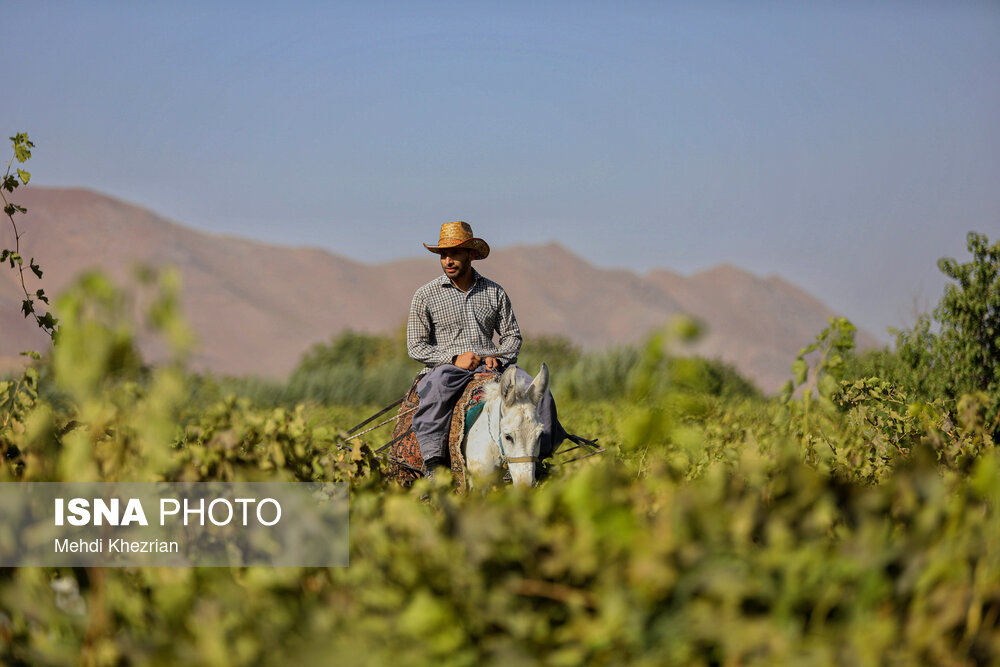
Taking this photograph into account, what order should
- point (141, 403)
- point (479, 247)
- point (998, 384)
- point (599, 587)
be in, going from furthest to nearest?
point (998, 384), point (479, 247), point (141, 403), point (599, 587)

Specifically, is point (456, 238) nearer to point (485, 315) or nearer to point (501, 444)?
point (485, 315)

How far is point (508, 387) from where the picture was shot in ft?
19.9

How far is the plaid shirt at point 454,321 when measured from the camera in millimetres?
7703

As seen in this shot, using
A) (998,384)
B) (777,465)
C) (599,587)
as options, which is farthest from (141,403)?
(998,384)

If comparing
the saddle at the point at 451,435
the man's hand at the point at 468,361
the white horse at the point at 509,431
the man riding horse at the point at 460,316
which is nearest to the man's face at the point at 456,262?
the man riding horse at the point at 460,316

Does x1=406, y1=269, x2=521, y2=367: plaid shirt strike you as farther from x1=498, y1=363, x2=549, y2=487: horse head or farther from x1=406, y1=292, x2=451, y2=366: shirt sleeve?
x1=498, y1=363, x2=549, y2=487: horse head

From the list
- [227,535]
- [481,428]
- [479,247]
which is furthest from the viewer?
[479,247]

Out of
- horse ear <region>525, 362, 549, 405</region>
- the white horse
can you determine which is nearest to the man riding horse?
the white horse

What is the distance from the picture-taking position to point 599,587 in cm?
218

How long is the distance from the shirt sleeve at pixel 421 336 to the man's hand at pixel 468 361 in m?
0.25

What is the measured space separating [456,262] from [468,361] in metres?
0.91

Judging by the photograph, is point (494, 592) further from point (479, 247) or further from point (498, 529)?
point (479, 247)

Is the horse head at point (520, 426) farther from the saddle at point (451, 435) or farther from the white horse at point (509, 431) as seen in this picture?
the saddle at point (451, 435)

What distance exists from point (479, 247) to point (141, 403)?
17.3ft
